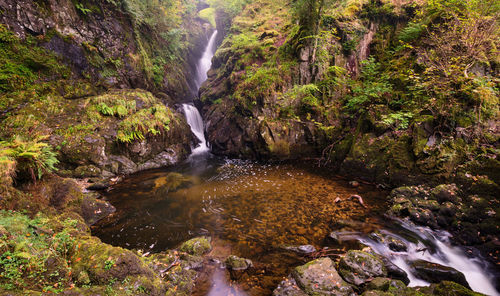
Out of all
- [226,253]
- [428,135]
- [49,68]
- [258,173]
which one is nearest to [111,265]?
[226,253]

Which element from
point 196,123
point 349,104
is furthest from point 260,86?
point 196,123

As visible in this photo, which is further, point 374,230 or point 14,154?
point 374,230

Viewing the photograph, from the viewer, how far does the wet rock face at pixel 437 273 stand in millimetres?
3523

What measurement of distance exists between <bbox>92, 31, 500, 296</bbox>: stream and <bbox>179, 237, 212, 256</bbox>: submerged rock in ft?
0.67

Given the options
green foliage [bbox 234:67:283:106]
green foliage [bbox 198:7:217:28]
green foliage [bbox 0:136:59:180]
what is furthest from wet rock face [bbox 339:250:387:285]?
green foliage [bbox 198:7:217:28]

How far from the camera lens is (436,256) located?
164 inches

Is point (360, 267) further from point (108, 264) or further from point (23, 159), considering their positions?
point (23, 159)

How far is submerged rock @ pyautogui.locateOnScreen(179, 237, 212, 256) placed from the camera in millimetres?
4361

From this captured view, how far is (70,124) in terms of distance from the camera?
8.33 meters

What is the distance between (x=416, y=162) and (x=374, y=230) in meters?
3.16

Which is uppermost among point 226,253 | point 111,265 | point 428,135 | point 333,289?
point 428,135

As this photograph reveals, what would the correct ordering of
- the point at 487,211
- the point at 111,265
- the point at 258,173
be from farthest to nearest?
the point at 258,173 → the point at 487,211 → the point at 111,265

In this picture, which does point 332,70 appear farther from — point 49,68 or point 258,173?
point 49,68

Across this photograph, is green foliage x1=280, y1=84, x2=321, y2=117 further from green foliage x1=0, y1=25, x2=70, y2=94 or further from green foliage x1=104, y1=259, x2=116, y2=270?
green foliage x1=0, y1=25, x2=70, y2=94
